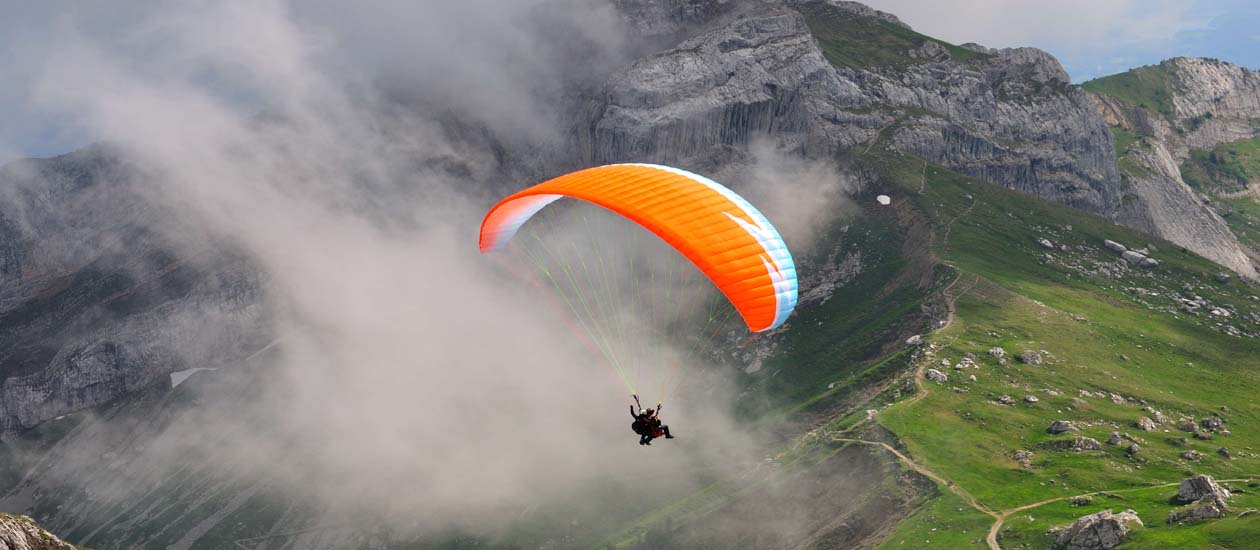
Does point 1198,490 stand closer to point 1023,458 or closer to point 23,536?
point 1023,458

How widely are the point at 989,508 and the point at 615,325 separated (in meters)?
115

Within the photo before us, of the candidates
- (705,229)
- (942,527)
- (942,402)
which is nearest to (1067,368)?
(942,402)

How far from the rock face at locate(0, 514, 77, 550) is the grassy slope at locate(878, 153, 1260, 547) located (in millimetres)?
59005

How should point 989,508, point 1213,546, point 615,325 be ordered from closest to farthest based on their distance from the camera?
point 1213,546 < point 989,508 < point 615,325

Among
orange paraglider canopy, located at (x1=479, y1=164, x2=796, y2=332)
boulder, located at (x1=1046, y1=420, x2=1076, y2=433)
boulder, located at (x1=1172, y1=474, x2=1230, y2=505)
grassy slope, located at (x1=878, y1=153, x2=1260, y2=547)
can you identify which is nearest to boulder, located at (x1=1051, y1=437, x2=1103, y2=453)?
grassy slope, located at (x1=878, y1=153, x2=1260, y2=547)

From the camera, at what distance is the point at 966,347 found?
117 m

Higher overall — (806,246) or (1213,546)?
(806,246)

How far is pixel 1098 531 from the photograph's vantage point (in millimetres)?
68688

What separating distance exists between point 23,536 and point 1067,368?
98267 millimetres

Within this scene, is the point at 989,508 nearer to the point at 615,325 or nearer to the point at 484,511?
the point at 484,511

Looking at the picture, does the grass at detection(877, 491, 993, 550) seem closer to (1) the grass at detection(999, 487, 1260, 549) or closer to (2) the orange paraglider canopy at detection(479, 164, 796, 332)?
(1) the grass at detection(999, 487, 1260, 549)

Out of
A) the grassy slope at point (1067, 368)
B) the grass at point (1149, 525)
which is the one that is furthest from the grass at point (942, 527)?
the grass at point (1149, 525)

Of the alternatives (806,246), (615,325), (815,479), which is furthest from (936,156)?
(815,479)

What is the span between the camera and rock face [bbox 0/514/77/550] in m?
42.8
